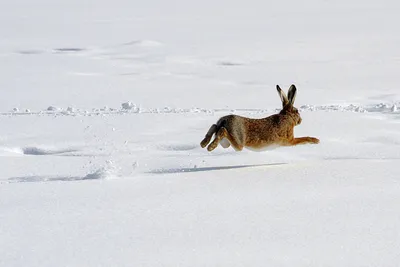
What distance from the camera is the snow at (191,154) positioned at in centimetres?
328

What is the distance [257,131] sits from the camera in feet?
16.8

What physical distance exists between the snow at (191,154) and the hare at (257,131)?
0.54 feet

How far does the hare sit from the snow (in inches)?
6.5

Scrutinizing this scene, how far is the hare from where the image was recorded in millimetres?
4945

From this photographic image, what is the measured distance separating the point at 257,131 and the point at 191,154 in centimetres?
79

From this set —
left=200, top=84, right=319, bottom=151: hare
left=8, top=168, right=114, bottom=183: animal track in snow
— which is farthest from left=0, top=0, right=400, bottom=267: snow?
left=200, top=84, right=319, bottom=151: hare

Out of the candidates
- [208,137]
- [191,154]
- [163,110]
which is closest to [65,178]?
[208,137]

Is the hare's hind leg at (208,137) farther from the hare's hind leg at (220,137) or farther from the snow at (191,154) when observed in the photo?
the snow at (191,154)

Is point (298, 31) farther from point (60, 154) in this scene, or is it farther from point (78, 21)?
point (60, 154)

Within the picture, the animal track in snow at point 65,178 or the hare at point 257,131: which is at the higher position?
the hare at point 257,131

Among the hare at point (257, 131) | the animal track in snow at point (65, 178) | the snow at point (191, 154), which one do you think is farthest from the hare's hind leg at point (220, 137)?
the animal track in snow at point (65, 178)

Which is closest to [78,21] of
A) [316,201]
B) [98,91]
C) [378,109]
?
[98,91]

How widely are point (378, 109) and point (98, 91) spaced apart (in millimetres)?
3523

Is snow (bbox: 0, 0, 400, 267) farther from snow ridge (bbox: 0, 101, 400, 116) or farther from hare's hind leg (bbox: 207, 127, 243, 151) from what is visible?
hare's hind leg (bbox: 207, 127, 243, 151)
